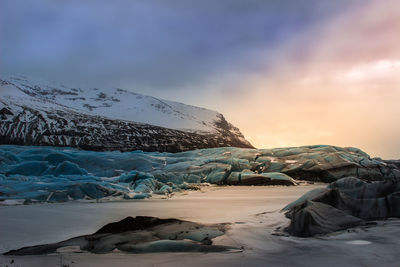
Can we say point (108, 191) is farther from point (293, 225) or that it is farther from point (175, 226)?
point (293, 225)

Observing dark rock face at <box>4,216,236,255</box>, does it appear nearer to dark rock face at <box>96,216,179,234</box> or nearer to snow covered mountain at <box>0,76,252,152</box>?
dark rock face at <box>96,216,179,234</box>

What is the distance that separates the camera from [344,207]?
18.1 feet

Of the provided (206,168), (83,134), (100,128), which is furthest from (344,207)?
(100,128)

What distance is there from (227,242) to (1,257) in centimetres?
248

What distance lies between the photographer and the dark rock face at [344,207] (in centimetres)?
468

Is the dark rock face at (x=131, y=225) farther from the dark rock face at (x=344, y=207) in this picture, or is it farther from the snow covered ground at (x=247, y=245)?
the dark rock face at (x=344, y=207)

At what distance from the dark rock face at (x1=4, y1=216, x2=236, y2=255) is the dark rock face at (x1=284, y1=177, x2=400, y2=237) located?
117cm

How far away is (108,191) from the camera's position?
409 inches

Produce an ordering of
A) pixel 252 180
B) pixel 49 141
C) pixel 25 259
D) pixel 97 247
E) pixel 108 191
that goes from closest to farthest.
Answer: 1. pixel 25 259
2. pixel 97 247
3. pixel 108 191
4. pixel 252 180
5. pixel 49 141

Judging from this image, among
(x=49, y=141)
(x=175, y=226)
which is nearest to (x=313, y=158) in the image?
(x=175, y=226)

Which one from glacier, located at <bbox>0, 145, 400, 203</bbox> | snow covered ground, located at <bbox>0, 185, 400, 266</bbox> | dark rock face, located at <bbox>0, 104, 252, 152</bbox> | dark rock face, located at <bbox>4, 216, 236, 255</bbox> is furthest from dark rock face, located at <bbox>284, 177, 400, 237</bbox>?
dark rock face, located at <bbox>0, 104, 252, 152</bbox>

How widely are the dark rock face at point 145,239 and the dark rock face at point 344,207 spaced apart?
117cm

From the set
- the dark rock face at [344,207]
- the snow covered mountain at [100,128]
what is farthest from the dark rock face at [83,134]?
the dark rock face at [344,207]

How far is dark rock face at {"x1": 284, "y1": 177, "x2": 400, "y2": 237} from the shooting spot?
468cm
